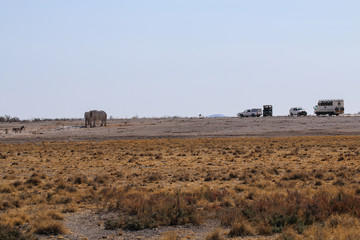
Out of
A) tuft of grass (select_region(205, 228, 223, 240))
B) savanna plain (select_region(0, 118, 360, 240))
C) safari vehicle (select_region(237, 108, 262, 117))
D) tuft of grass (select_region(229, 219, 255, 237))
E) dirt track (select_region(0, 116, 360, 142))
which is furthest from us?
safari vehicle (select_region(237, 108, 262, 117))

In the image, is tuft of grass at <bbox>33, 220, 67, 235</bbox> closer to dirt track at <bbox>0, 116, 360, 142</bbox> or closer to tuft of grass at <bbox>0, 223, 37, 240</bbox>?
tuft of grass at <bbox>0, 223, 37, 240</bbox>

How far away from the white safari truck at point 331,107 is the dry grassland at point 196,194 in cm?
5989

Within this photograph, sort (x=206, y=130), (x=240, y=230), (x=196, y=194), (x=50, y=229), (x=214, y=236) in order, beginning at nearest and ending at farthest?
(x=214, y=236)
(x=240, y=230)
(x=50, y=229)
(x=196, y=194)
(x=206, y=130)

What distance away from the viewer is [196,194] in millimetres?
16922

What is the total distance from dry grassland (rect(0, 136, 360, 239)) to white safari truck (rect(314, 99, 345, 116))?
59892 millimetres

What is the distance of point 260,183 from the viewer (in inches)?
774

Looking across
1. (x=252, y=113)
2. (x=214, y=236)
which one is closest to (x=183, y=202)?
(x=214, y=236)

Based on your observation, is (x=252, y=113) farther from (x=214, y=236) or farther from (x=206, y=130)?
(x=214, y=236)

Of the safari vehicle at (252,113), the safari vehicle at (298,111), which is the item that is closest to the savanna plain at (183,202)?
the safari vehicle at (298,111)

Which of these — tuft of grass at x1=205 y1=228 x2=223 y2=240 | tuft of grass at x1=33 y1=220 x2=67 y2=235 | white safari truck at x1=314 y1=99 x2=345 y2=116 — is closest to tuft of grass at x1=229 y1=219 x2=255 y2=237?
tuft of grass at x1=205 y1=228 x2=223 y2=240

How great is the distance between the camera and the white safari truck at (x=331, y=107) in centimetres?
9019

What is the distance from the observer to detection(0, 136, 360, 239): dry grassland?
12.3m

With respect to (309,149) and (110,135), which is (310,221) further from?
→ (110,135)

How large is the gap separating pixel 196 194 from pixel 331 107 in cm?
7863
